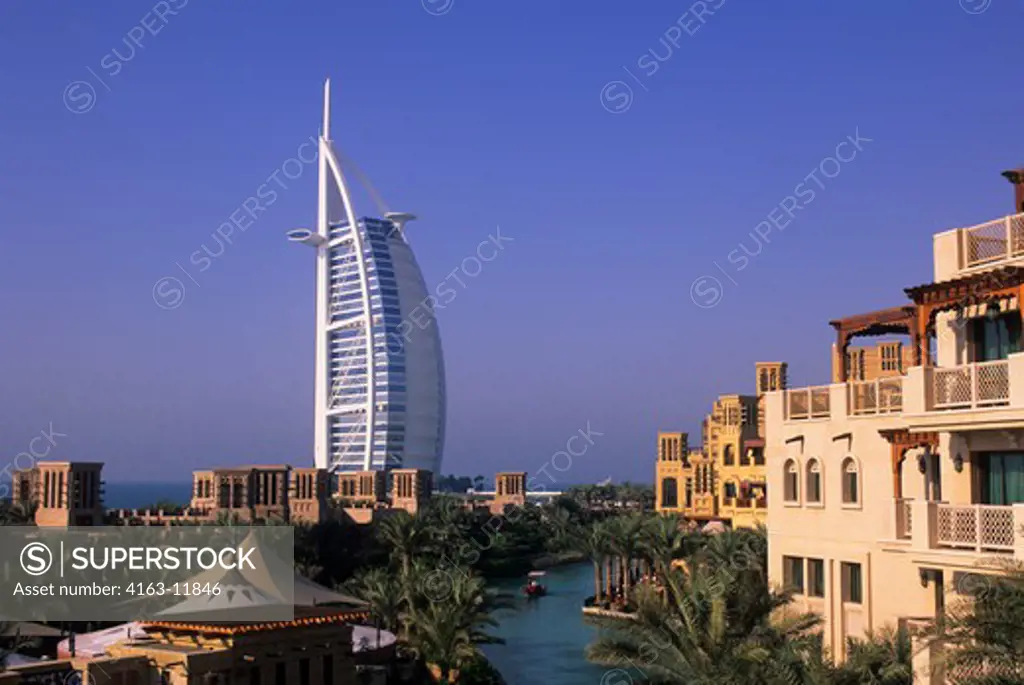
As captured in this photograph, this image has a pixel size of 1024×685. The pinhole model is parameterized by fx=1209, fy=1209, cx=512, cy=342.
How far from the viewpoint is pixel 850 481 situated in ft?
71.2

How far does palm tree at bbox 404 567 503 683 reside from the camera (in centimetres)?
2869

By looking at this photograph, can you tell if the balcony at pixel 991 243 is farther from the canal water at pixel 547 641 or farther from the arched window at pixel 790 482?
the canal water at pixel 547 641

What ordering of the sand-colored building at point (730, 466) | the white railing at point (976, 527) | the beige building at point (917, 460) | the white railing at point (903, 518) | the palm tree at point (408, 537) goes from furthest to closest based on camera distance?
the sand-colored building at point (730, 466) → the palm tree at point (408, 537) → the white railing at point (903, 518) → the beige building at point (917, 460) → the white railing at point (976, 527)

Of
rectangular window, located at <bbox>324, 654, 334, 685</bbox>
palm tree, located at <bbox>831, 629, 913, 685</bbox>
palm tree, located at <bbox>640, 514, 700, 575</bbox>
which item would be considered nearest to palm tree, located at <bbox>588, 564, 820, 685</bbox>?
palm tree, located at <bbox>831, 629, 913, 685</bbox>

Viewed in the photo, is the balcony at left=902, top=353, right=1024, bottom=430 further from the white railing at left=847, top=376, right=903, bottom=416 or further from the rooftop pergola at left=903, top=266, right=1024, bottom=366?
the white railing at left=847, top=376, right=903, bottom=416

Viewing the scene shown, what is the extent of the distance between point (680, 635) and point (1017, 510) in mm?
4960

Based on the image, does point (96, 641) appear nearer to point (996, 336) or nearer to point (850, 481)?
point (850, 481)

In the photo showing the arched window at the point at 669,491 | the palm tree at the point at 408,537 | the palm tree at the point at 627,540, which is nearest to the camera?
the palm tree at the point at 627,540

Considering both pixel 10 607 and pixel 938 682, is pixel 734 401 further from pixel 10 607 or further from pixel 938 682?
pixel 938 682

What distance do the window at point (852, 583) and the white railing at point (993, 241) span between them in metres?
6.70

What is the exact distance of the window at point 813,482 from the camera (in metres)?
22.8

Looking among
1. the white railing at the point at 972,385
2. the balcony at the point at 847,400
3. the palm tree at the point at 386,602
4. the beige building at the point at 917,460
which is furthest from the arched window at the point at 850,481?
the palm tree at the point at 386,602

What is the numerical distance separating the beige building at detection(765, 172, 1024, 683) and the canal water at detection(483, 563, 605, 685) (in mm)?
8526

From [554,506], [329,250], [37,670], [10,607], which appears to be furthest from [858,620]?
[329,250]
